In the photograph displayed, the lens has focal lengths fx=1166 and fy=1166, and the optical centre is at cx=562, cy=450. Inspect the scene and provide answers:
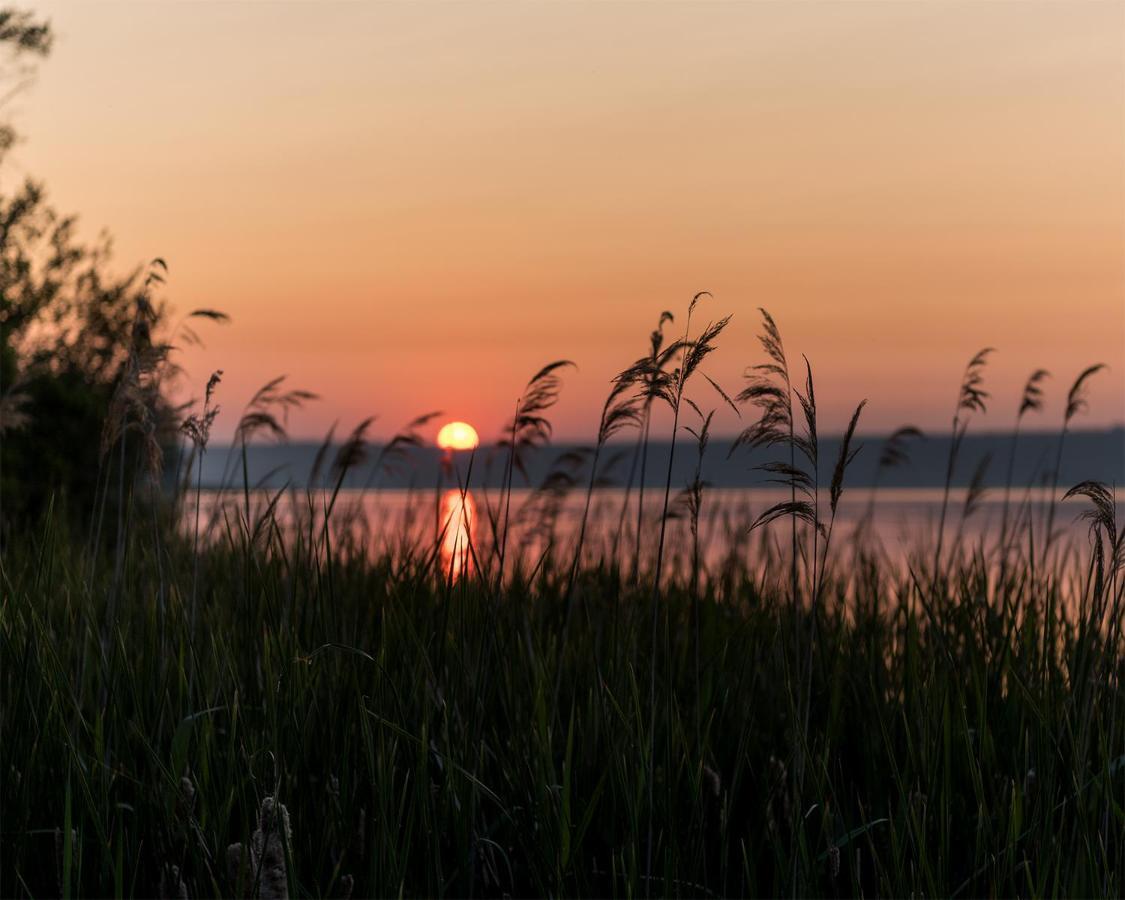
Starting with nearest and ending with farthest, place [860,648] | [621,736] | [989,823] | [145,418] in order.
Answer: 1. [989,823]
2. [621,736]
3. [145,418]
4. [860,648]

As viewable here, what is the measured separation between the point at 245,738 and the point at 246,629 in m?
0.74

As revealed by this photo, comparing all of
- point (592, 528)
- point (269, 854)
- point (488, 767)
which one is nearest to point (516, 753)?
point (488, 767)

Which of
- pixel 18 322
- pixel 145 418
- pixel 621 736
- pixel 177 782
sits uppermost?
pixel 18 322

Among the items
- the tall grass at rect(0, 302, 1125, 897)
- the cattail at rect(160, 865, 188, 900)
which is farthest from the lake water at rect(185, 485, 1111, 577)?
the cattail at rect(160, 865, 188, 900)

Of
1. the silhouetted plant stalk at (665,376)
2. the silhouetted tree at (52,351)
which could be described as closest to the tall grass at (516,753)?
the silhouetted plant stalk at (665,376)

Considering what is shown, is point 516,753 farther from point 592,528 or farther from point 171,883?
point 592,528

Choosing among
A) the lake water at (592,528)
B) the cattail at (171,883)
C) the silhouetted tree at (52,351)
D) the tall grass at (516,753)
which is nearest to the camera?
the tall grass at (516,753)

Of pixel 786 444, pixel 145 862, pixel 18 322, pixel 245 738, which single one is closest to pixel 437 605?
pixel 245 738

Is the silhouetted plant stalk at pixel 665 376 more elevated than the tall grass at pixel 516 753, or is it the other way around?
the silhouetted plant stalk at pixel 665 376

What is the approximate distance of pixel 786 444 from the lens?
3131mm

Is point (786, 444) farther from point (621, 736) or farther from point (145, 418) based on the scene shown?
point (145, 418)

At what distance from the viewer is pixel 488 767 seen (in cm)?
369

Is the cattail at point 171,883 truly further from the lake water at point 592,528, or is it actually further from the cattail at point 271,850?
the lake water at point 592,528

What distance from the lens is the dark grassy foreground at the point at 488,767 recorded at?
3.13 metres
